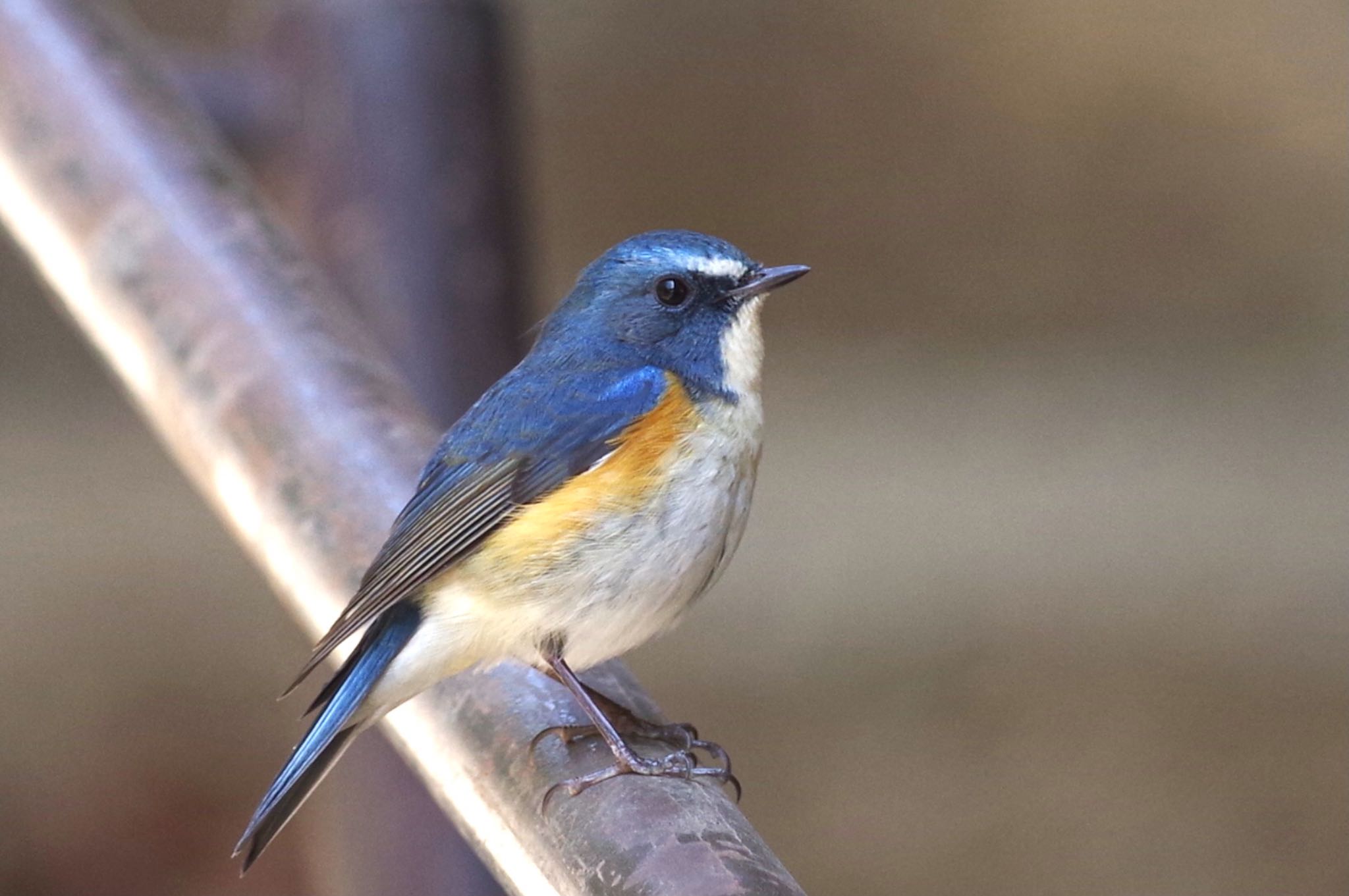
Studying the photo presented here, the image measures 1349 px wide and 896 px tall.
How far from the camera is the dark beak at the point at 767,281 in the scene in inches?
73.5

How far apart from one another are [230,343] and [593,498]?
43 centimetres

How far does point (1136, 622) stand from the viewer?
3484 mm

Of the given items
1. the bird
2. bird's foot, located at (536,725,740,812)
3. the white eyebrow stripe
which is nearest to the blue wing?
the bird

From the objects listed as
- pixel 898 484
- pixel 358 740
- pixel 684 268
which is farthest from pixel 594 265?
pixel 898 484

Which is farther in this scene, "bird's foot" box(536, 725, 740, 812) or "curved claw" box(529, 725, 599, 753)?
"curved claw" box(529, 725, 599, 753)

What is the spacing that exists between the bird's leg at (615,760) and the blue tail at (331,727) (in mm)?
158

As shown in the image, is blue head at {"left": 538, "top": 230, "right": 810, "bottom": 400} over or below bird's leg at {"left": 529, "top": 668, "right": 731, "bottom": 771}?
over

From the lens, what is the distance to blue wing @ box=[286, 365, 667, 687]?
1.66 meters

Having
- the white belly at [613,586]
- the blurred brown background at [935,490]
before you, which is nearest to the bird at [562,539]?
the white belly at [613,586]

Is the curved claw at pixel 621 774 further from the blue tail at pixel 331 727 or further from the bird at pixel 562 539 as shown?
the blue tail at pixel 331 727

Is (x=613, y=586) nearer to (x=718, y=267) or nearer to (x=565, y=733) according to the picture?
(x=565, y=733)

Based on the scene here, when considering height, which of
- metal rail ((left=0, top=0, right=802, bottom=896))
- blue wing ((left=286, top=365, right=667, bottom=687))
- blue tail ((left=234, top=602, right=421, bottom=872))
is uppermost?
metal rail ((left=0, top=0, right=802, bottom=896))

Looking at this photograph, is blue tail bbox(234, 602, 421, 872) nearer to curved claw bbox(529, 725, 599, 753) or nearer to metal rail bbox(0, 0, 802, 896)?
metal rail bbox(0, 0, 802, 896)

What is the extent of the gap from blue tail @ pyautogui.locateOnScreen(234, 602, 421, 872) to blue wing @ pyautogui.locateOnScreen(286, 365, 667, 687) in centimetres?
3
